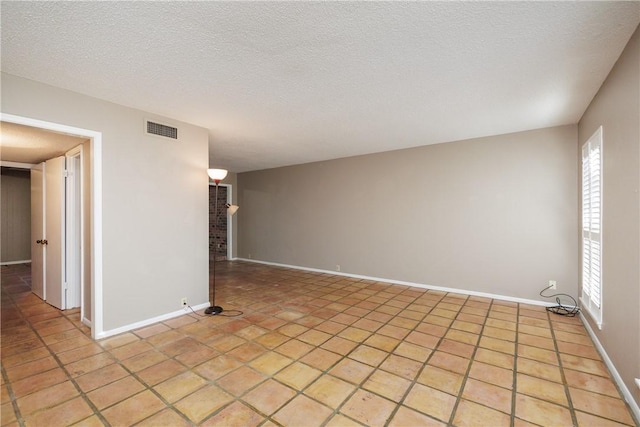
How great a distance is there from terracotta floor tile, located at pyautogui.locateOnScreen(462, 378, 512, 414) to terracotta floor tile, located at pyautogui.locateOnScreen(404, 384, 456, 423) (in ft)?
0.49

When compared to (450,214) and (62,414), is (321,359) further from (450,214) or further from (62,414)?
(450,214)

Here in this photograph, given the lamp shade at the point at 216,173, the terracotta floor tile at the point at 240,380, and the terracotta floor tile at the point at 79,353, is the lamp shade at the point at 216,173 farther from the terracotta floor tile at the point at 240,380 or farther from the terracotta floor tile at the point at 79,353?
the terracotta floor tile at the point at 240,380

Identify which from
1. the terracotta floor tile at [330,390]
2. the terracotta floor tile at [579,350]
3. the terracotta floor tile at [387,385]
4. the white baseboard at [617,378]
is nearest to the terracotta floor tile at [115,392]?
the terracotta floor tile at [330,390]

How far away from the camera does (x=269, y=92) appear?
8.89 ft

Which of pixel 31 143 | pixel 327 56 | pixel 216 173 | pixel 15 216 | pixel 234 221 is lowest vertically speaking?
pixel 234 221

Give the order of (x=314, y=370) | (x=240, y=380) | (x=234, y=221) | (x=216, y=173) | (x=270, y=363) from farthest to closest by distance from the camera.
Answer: (x=234, y=221) → (x=216, y=173) → (x=270, y=363) → (x=314, y=370) → (x=240, y=380)

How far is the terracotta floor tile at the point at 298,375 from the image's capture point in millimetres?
2102

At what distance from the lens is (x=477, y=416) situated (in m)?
1.77

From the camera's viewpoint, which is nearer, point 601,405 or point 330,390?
point 601,405

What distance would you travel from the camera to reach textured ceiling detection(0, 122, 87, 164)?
2.86 meters

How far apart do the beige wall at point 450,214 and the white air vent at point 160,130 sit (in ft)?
10.6

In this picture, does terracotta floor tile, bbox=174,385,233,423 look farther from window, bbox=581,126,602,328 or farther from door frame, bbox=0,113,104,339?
window, bbox=581,126,602,328

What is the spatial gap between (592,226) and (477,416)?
2.37 metres

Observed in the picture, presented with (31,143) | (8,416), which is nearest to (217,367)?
(8,416)
